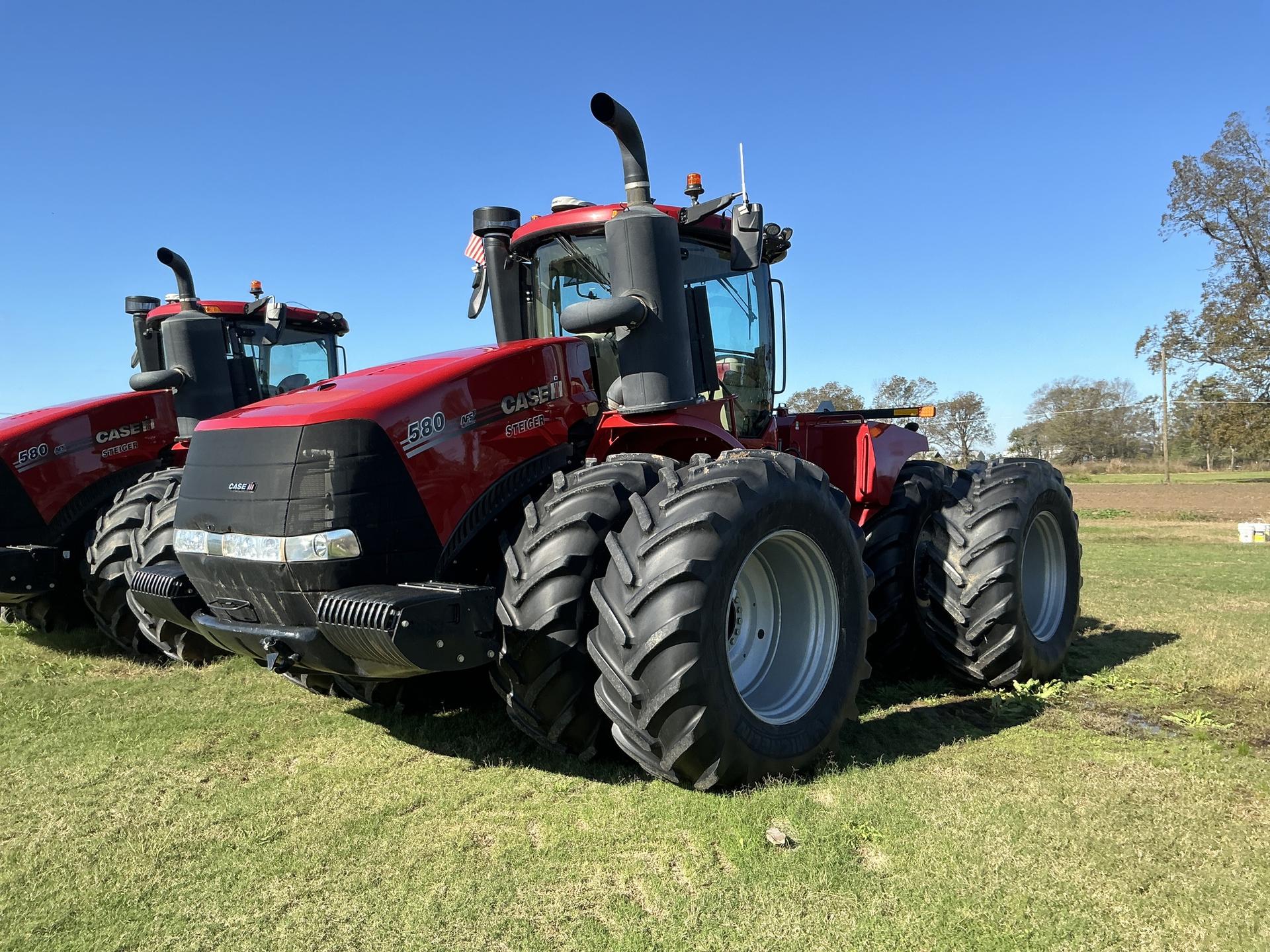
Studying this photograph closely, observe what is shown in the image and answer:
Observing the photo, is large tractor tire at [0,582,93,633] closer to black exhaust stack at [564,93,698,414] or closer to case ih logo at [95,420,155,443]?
case ih logo at [95,420,155,443]

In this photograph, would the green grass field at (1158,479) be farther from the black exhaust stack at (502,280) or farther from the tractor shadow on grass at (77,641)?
the tractor shadow on grass at (77,641)

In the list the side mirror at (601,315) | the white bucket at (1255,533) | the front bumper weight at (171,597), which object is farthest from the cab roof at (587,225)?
the white bucket at (1255,533)

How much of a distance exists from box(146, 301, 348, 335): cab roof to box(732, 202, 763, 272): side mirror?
5.61m

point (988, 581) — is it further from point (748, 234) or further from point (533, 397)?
point (533, 397)

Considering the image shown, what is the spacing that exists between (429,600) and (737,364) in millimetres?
2895

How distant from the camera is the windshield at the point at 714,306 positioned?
4.79 m

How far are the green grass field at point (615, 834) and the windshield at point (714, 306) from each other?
194 centimetres

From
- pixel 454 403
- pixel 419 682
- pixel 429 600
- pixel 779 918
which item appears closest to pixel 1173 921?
pixel 779 918

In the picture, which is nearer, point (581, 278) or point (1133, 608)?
point (581, 278)

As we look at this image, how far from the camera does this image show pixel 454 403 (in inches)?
148

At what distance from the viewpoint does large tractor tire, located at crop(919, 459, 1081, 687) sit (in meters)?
4.98

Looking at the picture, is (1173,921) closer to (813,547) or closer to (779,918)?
(779,918)

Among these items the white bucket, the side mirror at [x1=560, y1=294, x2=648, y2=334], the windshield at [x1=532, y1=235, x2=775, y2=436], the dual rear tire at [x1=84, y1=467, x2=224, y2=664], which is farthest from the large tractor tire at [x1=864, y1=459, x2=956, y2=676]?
the white bucket

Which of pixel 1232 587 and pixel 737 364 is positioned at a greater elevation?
pixel 737 364
